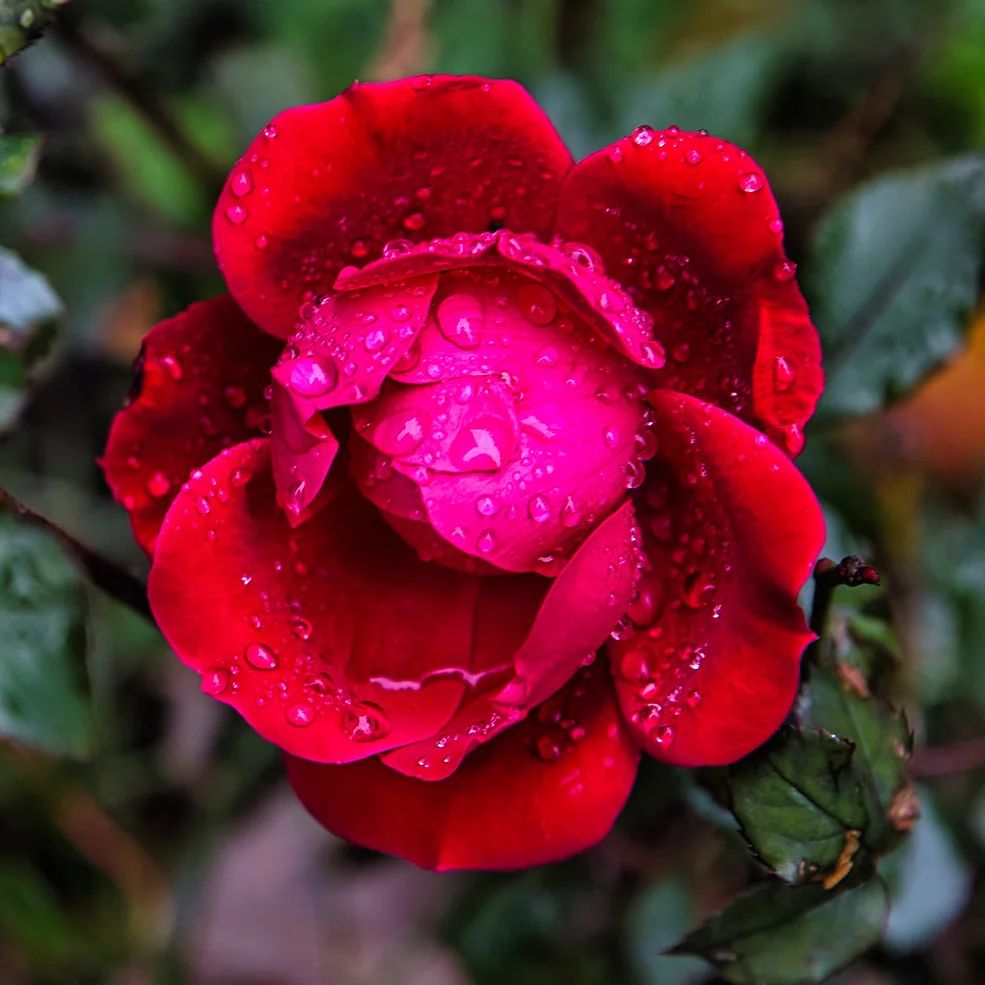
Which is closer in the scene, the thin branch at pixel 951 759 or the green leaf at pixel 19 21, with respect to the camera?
the green leaf at pixel 19 21

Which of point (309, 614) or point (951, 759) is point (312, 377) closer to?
point (309, 614)

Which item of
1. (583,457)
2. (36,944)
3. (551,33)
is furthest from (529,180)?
(36,944)

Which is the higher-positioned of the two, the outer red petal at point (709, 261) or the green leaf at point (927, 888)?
the outer red petal at point (709, 261)

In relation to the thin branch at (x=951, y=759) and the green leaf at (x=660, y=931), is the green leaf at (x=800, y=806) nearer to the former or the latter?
the thin branch at (x=951, y=759)

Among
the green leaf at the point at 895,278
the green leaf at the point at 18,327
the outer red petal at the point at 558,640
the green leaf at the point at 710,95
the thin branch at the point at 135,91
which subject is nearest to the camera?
the outer red petal at the point at 558,640

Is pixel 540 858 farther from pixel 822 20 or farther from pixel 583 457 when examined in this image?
pixel 822 20

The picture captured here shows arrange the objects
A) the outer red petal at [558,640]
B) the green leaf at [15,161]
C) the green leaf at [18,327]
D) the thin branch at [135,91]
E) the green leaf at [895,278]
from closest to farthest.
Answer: the outer red petal at [558,640], the green leaf at [15,161], the green leaf at [18,327], the green leaf at [895,278], the thin branch at [135,91]

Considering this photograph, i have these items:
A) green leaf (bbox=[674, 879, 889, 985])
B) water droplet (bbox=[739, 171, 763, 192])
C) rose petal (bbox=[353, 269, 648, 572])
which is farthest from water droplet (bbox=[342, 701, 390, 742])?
water droplet (bbox=[739, 171, 763, 192])

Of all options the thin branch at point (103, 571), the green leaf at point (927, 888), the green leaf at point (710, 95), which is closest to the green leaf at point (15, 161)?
the thin branch at point (103, 571)
